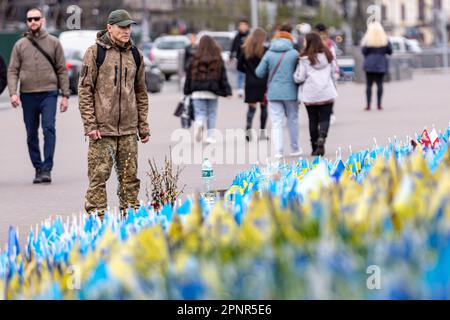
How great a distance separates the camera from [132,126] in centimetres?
A: 948

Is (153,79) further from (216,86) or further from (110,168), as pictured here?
(110,168)

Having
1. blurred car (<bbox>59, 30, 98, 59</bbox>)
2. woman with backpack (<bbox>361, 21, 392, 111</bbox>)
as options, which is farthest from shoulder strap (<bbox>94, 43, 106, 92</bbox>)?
blurred car (<bbox>59, 30, 98, 59</bbox>)

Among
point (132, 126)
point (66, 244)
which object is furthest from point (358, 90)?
point (66, 244)

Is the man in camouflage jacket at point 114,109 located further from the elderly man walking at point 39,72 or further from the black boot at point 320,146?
the black boot at point 320,146

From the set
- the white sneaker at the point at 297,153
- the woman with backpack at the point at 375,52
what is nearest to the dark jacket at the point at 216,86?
the white sneaker at the point at 297,153

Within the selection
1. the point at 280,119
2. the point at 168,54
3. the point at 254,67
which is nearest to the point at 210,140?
the point at 254,67

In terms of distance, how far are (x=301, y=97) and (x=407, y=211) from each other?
33.6 ft

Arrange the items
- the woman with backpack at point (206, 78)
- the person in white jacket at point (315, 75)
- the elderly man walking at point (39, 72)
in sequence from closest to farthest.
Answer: the elderly man walking at point (39, 72)
the person in white jacket at point (315, 75)
the woman with backpack at point (206, 78)

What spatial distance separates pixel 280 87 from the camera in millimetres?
14969

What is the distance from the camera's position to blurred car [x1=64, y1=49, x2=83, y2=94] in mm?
31516

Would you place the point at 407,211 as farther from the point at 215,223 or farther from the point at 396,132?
the point at 396,132

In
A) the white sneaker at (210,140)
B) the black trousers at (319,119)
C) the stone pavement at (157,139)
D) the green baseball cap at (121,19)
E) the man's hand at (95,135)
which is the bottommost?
the stone pavement at (157,139)

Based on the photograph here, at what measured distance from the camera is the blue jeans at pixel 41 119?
13.2 m

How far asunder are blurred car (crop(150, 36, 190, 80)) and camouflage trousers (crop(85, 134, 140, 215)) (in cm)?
3458
